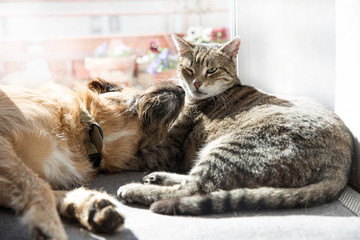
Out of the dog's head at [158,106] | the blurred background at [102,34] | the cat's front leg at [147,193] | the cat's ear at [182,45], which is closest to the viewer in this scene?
the cat's front leg at [147,193]

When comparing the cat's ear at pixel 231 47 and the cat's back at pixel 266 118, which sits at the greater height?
the cat's ear at pixel 231 47

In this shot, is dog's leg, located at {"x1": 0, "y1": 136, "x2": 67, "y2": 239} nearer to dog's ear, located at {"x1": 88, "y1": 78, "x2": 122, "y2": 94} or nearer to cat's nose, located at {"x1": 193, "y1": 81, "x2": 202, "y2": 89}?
dog's ear, located at {"x1": 88, "y1": 78, "x2": 122, "y2": 94}

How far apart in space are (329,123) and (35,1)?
2.91 m

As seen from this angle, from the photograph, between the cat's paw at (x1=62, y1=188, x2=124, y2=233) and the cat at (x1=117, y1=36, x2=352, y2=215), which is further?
the cat at (x1=117, y1=36, x2=352, y2=215)

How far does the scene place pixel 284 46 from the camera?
244 cm

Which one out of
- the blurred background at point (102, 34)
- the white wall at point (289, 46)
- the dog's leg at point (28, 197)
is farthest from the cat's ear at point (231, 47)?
the dog's leg at point (28, 197)

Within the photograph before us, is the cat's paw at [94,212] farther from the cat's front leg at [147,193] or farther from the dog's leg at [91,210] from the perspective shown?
the cat's front leg at [147,193]

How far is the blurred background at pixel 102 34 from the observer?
3.31 meters

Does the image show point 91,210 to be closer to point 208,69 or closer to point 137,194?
point 137,194

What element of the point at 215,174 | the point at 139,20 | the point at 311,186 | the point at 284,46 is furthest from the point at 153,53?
the point at 311,186

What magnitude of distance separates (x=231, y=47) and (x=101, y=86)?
0.87 m

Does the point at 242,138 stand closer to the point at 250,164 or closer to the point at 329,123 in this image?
the point at 250,164

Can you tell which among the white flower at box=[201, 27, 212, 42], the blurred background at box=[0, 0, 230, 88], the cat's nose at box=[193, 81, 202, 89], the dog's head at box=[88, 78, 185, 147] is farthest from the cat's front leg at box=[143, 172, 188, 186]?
the white flower at box=[201, 27, 212, 42]

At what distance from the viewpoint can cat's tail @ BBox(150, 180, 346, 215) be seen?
4.35 ft
